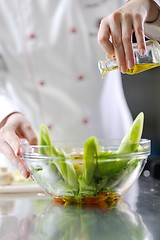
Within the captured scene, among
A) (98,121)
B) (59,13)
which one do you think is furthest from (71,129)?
(59,13)

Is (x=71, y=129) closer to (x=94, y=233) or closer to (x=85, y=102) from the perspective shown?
(x=85, y=102)

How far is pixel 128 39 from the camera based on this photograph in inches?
43.4

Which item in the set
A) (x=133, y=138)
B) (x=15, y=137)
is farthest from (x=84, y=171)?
(x=15, y=137)

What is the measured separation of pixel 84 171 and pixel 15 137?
0.85 ft

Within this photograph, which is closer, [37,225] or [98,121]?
[37,225]

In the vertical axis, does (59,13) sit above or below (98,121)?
above

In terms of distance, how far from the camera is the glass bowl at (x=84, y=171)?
1.02 meters

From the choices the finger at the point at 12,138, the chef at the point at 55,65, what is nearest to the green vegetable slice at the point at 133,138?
the finger at the point at 12,138

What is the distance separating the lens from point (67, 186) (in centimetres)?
104

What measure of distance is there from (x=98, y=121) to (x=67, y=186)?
0.72 meters

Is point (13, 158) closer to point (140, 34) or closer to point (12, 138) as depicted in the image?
point (12, 138)

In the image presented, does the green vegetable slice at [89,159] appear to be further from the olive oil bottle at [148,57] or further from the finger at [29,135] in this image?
the finger at [29,135]

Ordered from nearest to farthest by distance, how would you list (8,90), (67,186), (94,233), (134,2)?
1. (94,233)
2. (67,186)
3. (134,2)
4. (8,90)

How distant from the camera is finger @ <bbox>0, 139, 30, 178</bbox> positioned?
1.16 metres
